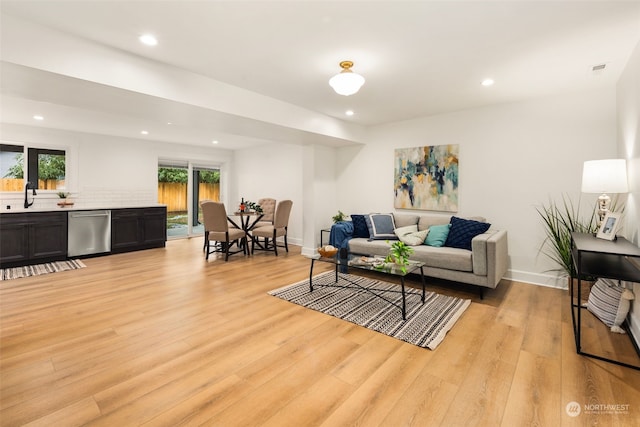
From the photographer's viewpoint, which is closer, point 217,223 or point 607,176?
point 607,176

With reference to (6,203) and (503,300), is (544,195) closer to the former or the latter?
(503,300)

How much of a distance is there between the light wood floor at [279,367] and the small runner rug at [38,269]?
995 millimetres

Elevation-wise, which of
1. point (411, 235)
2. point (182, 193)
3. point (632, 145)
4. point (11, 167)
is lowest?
point (411, 235)

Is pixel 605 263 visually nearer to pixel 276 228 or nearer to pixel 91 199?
pixel 276 228

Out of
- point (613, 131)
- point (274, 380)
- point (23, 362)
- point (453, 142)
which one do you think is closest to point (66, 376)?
point (23, 362)

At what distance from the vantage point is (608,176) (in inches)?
100

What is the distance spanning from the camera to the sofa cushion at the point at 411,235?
4020mm

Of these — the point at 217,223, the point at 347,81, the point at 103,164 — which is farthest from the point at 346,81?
the point at 103,164

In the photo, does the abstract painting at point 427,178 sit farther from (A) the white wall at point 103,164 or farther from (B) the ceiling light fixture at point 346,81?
(A) the white wall at point 103,164

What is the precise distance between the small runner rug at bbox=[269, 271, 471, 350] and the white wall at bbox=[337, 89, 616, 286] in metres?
1.54

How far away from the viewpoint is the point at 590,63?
2.80m

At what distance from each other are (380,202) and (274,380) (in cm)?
393

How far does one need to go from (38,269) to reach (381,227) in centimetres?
526

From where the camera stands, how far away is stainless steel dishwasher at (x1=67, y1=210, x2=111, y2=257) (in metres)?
5.04
